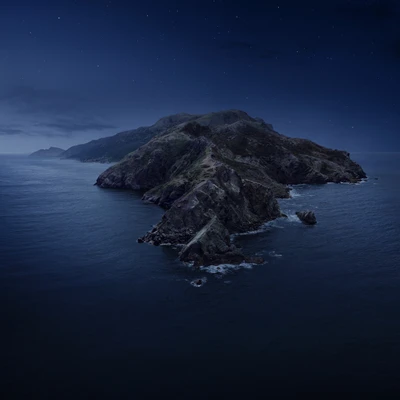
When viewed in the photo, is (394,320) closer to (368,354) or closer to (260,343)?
(368,354)

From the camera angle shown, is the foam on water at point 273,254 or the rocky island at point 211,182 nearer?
the foam on water at point 273,254

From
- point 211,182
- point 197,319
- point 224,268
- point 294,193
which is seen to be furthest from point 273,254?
point 294,193

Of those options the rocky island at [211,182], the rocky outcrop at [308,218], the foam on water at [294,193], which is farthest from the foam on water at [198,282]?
the foam on water at [294,193]

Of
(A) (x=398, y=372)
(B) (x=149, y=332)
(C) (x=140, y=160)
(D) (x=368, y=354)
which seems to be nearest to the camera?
(A) (x=398, y=372)

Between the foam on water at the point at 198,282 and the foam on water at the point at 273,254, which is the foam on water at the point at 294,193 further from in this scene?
the foam on water at the point at 198,282

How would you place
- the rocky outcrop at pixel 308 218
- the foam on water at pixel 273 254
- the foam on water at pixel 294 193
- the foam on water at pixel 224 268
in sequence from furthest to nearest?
the foam on water at pixel 294 193, the rocky outcrop at pixel 308 218, the foam on water at pixel 273 254, the foam on water at pixel 224 268

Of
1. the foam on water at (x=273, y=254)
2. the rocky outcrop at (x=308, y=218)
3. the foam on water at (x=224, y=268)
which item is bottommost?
the foam on water at (x=224, y=268)

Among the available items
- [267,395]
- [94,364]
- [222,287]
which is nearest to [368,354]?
[267,395]

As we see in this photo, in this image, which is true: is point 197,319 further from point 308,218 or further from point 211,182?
point 308,218
